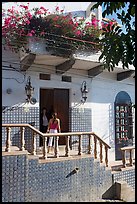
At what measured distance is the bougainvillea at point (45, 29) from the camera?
293 inches

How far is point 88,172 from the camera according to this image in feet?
24.6

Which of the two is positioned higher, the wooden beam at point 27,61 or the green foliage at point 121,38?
the wooden beam at point 27,61

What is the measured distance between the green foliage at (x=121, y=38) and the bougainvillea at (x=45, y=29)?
4981mm

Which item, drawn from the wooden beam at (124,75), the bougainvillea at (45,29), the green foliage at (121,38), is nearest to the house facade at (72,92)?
the wooden beam at (124,75)

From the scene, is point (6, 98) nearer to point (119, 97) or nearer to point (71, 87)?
point (71, 87)

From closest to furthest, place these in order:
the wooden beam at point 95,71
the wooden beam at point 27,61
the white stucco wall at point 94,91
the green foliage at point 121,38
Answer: the green foliage at point 121,38 → the wooden beam at point 27,61 → the white stucco wall at point 94,91 → the wooden beam at point 95,71

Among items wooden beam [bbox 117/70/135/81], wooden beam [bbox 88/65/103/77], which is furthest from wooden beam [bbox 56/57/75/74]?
wooden beam [bbox 117/70/135/81]

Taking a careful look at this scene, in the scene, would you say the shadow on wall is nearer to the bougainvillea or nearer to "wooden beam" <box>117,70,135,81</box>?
the bougainvillea

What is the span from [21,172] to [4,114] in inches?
88.4

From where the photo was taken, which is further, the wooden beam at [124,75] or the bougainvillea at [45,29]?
the wooden beam at [124,75]

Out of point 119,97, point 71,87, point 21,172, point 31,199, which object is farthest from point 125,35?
point 119,97

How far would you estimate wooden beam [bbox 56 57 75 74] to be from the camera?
834 centimetres

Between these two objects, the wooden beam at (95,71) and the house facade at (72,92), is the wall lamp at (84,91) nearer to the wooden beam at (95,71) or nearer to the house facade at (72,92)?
the house facade at (72,92)

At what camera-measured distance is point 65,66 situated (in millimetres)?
8672
